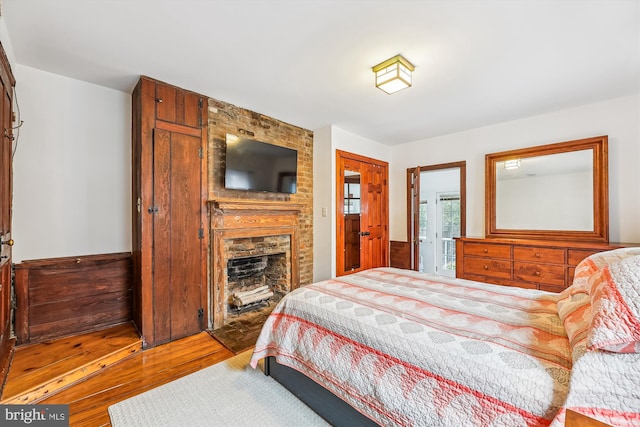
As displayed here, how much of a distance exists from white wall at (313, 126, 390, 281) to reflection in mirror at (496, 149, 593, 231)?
2.20m

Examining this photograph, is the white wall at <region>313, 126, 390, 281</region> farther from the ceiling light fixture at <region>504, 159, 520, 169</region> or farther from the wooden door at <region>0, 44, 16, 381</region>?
the wooden door at <region>0, 44, 16, 381</region>

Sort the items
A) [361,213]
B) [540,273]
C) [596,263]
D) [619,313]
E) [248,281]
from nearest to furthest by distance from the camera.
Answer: [619,313] → [596,263] → [540,273] → [248,281] → [361,213]

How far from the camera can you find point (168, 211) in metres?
2.58

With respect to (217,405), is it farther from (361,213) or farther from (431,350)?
(361,213)

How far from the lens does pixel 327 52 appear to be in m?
2.09

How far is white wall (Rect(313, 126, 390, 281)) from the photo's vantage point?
3804mm

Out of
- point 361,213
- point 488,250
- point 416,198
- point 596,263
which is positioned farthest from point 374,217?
point 596,263

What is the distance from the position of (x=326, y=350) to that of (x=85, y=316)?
2490 millimetres

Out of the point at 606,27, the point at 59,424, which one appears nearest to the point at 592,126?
the point at 606,27

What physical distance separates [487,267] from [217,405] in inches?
130

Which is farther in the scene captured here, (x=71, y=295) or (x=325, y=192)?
(x=325, y=192)

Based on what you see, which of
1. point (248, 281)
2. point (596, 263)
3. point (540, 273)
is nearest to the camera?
point (596, 263)

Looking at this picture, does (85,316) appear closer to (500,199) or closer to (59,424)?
(59,424)

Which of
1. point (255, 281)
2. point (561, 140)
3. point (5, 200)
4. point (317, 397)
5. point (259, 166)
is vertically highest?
point (561, 140)
